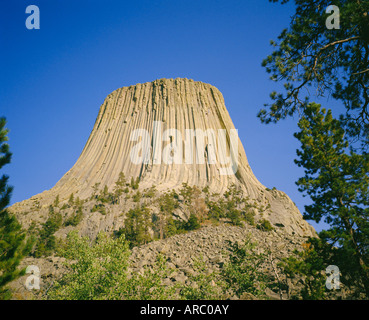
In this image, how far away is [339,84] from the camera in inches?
301

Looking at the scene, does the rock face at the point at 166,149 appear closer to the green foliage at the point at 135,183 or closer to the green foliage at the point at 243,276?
the green foliage at the point at 135,183

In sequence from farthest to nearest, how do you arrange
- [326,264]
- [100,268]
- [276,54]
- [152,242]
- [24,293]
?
[152,242] → [24,293] → [100,268] → [326,264] → [276,54]

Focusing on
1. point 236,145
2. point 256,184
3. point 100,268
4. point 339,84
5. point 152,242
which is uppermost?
point 236,145

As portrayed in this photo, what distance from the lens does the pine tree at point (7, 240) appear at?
10078 mm

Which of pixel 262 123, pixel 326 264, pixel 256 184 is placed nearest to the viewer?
pixel 262 123

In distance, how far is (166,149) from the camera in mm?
60281

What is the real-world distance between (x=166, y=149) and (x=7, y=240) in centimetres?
5034

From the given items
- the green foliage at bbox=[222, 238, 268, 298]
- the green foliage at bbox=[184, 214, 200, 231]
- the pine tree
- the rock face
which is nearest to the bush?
the rock face

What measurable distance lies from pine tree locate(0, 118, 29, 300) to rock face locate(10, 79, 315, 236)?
34145 mm

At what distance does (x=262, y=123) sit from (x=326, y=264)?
814cm

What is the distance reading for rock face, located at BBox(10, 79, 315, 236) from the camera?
5256 cm

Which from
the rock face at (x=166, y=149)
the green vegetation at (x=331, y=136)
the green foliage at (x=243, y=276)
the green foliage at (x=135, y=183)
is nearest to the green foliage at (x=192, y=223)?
the rock face at (x=166, y=149)

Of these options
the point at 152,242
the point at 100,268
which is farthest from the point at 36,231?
the point at 100,268

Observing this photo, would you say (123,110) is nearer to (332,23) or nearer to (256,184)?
(256,184)
